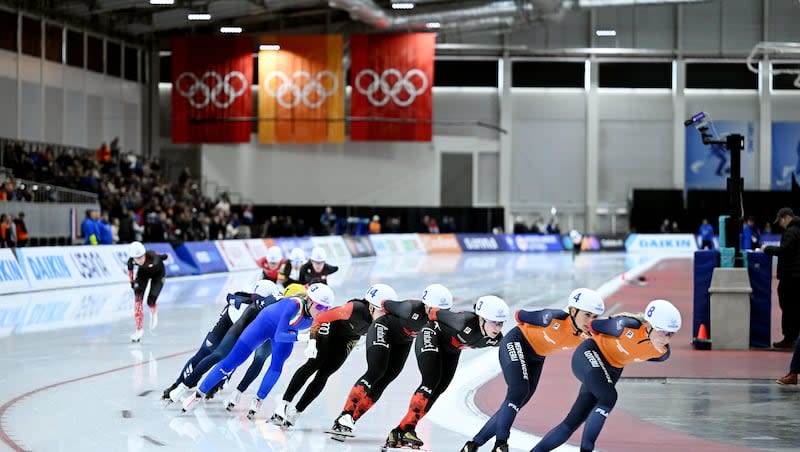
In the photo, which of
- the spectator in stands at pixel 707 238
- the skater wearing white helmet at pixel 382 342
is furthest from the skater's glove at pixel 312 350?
the spectator in stands at pixel 707 238

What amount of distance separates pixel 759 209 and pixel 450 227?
43.2 ft

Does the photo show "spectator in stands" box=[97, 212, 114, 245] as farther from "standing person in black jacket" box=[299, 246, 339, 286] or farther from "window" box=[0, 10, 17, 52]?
"standing person in black jacket" box=[299, 246, 339, 286]

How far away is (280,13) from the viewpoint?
48.1 m

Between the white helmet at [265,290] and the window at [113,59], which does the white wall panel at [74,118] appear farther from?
the white helmet at [265,290]

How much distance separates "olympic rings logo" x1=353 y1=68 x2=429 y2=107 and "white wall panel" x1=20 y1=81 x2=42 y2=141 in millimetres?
13406

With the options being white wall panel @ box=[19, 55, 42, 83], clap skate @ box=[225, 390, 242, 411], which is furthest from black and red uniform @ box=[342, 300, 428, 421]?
white wall panel @ box=[19, 55, 42, 83]

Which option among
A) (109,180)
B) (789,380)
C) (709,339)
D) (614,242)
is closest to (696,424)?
(789,380)

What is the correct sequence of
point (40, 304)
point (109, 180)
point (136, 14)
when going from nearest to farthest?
point (40, 304) → point (109, 180) → point (136, 14)

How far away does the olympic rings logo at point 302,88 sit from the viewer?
46.2m

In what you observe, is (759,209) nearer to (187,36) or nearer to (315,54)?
(315,54)

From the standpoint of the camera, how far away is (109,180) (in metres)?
36.5

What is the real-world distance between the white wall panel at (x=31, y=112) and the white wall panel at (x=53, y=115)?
0.51m

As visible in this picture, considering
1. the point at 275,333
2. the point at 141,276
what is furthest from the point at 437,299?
the point at 141,276

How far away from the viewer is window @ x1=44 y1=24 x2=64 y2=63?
39125 millimetres
